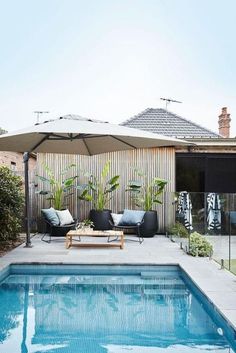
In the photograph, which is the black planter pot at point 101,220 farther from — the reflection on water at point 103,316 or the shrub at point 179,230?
the reflection on water at point 103,316

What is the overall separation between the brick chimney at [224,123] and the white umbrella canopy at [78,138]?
12722mm

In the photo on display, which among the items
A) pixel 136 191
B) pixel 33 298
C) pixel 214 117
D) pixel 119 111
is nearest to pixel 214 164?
pixel 136 191

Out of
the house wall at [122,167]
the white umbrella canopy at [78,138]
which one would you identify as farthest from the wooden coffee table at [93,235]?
the house wall at [122,167]

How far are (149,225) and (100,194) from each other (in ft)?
5.50

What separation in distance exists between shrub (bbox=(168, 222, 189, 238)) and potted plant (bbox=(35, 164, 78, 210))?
3.24 meters

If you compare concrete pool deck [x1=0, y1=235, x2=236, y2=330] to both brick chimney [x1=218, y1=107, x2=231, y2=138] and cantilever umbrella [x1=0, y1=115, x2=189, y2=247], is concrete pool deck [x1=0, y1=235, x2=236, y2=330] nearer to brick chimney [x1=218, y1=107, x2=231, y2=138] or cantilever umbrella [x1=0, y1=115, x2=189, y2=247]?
cantilever umbrella [x1=0, y1=115, x2=189, y2=247]

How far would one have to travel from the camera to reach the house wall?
12.1 meters

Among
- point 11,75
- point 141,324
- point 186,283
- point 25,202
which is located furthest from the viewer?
point 11,75

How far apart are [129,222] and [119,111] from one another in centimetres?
1351

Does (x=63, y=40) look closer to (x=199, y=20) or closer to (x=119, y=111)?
(x=199, y=20)

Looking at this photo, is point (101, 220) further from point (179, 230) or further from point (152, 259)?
point (152, 259)

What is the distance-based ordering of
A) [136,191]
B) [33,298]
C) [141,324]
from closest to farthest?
[141,324] → [33,298] → [136,191]

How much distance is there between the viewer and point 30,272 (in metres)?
7.38

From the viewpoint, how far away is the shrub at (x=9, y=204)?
8.93 meters
